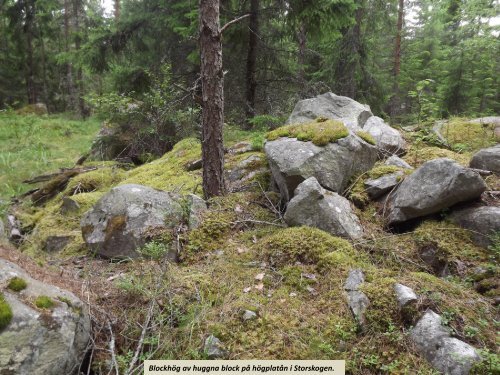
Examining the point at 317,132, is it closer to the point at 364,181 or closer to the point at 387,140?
the point at 364,181

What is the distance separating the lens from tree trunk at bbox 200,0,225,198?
5109 mm

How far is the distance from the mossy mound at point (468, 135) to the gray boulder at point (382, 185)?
2.20m

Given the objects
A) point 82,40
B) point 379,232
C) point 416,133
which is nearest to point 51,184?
point 379,232

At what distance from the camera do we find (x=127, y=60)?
10789 millimetres

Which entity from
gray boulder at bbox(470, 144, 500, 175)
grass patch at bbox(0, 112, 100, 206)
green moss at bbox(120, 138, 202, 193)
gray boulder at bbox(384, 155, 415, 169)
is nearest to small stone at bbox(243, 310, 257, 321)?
green moss at bbox(120, 138, 202, 193)

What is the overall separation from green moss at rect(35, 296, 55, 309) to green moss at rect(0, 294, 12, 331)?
0.68ft

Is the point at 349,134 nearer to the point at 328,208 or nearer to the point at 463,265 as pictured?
the point at 328,208

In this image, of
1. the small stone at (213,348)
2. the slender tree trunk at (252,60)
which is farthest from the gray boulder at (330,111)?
the small stone at (213,348)

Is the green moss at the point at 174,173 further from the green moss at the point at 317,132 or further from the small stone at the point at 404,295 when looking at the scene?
the small stone at the point at 404,295

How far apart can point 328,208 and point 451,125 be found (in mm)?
4615

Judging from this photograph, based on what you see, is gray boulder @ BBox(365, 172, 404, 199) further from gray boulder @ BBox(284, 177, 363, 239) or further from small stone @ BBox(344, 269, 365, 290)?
small stone @ BBox(344, 269, 365, 290)

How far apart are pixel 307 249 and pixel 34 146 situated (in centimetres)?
1275

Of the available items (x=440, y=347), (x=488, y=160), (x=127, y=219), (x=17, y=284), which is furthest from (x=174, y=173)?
(x=440, y=347)

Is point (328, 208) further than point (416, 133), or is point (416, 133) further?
point (416, 133)
